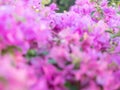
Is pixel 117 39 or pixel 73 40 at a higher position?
pixel 73 40

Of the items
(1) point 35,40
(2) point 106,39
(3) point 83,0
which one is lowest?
(3) point 83,0

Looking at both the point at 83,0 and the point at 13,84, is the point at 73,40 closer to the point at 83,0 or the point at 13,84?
the point at 13,84

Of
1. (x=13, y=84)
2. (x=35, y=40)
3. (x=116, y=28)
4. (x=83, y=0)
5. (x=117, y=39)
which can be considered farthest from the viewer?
(x=83, y=0)

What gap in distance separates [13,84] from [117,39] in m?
0.78

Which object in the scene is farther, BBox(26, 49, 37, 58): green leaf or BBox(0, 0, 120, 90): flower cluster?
BBox(26, 49, 37, 58): green leaf

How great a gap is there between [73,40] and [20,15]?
0.22 meters

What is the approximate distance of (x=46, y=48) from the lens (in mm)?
1042

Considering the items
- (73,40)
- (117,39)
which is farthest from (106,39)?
(73,40)

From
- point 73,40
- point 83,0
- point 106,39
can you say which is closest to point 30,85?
point 73,40

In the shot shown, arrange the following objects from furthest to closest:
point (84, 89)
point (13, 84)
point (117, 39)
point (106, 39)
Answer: point (117, 39) → point (106, 39) → point (84, 89) → point (13, 84)

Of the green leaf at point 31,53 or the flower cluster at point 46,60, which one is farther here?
the green leaf at point 31,53

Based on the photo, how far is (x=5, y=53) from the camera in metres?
0.89

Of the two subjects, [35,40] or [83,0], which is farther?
[83,0]

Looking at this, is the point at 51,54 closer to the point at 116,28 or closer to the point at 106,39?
the point at 106,39
